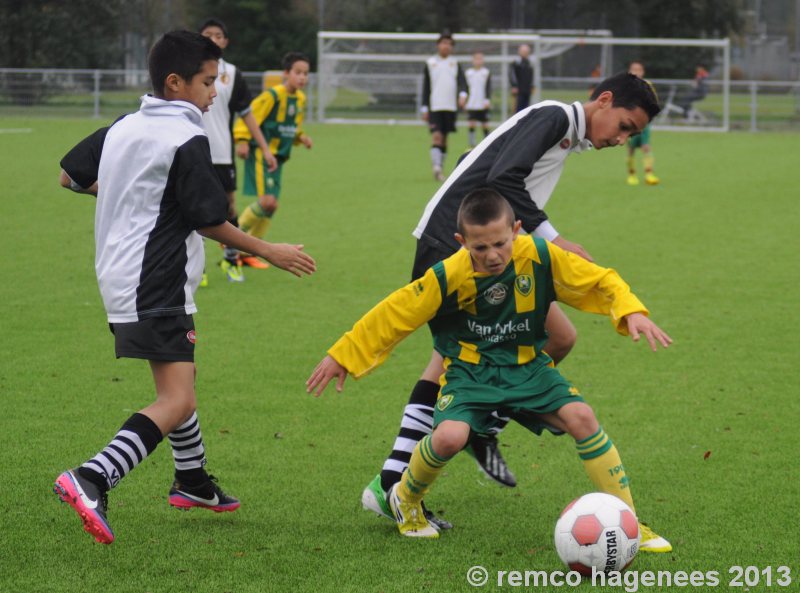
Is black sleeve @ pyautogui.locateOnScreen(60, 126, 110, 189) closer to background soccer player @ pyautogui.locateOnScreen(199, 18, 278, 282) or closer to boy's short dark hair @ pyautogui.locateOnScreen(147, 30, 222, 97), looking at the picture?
boy's short dark hair @ pyautogui.locateOnScreen(147, 30, 222, 97)

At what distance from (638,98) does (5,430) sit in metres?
3.19

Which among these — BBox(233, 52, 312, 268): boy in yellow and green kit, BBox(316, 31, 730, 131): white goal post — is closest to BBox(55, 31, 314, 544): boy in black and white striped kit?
BBox(233, 52, 312, 268): boy in yellow and green kit

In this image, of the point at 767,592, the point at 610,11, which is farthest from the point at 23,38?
the point at 767,592

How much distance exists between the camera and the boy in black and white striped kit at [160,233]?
3928 millimetres

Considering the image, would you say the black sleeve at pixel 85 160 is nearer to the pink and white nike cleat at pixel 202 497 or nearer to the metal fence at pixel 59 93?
the pink and white nike cleat at pixel 202 497

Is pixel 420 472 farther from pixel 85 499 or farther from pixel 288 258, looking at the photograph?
pixel 85 499

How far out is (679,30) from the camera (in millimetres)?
42469

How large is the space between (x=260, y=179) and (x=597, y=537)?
691cm

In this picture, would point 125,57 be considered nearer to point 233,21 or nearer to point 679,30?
point 233,21

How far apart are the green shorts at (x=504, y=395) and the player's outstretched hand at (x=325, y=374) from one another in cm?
37

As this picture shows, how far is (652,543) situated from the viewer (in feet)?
13.2

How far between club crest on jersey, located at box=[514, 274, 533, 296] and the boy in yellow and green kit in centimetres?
600

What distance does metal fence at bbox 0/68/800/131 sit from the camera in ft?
99.1

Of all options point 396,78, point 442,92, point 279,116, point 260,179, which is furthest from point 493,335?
point 396,78
